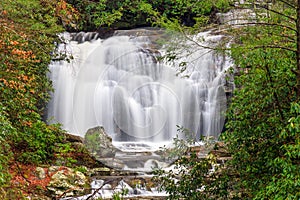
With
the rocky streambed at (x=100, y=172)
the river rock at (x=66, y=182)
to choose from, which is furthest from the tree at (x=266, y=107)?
the river rock at (x=66, y=182)

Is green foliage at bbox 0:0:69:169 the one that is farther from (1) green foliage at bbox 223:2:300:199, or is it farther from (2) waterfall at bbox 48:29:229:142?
(2) waterfall at bbox 48:29:229:142

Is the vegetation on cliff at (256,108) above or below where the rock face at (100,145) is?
above

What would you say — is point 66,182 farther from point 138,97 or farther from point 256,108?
point 138,97

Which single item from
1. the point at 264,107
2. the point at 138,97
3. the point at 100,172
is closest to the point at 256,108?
the point at 264,107

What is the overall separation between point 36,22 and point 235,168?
28.2 ft

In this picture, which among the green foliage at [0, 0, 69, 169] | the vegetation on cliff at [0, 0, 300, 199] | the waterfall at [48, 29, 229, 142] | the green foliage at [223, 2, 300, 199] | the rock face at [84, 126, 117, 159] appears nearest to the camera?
the vegetation on cliff at [0, 0, 300, 199]

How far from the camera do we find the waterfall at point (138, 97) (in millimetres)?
15523

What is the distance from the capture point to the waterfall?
15.5 metres

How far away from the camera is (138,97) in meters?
16.4

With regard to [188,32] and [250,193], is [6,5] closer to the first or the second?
[188,32]

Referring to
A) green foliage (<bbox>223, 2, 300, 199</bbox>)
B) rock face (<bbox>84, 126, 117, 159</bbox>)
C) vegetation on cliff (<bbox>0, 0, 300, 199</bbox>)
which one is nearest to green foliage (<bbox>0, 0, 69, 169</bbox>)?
vegetation on cliff (<bbox>0, 0, 300, 199</bbox>)

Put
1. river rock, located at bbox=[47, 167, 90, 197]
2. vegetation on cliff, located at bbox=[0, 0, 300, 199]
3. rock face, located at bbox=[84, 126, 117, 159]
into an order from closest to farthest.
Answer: vegetation on cliff, located at bbox=[0, 0, 300, 199] < river rock, located at bbox=[47, 167, 90, 197] < rock face, located at bbox=[84, 126, 117, 159]

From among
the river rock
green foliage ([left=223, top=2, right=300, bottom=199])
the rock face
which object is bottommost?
the river rock

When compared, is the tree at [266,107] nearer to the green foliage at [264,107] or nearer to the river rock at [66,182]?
the green foliage at [264,107]
